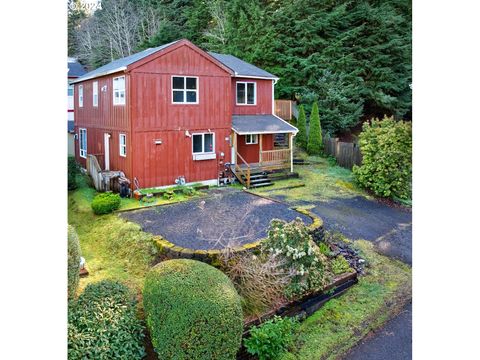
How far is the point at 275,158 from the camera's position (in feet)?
35.4

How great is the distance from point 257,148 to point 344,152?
8.83ft

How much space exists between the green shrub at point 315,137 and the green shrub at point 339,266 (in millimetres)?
7997

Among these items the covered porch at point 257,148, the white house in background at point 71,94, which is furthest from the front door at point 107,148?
the covered porch at point 257,148

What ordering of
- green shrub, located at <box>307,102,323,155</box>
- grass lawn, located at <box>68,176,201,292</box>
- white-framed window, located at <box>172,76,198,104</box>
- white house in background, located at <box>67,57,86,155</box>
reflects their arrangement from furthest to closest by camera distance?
green shrub, located at <box>307,102,323,155</box>
white house in background, located at <box>67,57,86,155</box>
white-framed window, located at <box>172,76,198,104</box>
grass lawn, located at <box>68,176,201,292</box>

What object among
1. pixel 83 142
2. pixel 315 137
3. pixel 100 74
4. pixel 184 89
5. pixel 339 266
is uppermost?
pixel 100 74

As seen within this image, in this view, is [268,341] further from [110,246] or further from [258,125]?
Result: [258,125]

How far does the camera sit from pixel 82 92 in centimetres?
966

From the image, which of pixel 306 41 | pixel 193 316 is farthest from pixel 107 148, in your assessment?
pixel 306 41

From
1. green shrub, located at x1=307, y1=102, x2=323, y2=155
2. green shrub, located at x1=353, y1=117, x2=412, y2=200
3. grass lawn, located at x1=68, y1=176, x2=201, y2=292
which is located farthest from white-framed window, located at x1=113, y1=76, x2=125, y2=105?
green shrub, located at x1=307, y1=102, x2=323, y2=155

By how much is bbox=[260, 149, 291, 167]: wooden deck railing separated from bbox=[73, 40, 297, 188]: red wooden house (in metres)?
0.03

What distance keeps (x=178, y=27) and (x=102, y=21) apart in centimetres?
367

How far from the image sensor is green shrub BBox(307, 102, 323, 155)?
1314 cm

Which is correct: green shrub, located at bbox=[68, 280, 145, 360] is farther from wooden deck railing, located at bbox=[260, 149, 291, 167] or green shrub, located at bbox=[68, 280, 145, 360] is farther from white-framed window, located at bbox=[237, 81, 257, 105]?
white-framed window, located at bbox=[237, 81, 257, 105]
